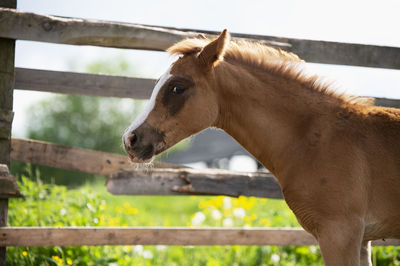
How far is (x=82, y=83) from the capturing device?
3.96 meters

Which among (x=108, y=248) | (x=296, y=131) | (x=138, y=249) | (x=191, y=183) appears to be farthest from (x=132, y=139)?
(x=138, y=249)

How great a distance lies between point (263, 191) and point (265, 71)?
151 centimetres

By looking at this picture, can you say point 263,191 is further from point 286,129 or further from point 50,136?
point 50,136

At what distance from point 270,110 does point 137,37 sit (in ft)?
5.04

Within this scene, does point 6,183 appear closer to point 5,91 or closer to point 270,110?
point 5,91

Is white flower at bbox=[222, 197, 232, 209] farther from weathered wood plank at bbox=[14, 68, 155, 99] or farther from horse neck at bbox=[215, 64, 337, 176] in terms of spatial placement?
horse neck at bbox=[215, 64, 337, 176]

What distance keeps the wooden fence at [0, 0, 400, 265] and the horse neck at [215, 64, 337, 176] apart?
1145mm

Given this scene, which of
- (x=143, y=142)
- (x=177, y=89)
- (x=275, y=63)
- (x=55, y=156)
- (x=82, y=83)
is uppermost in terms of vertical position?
(x=82, y=83)

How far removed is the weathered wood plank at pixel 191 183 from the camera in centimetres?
392

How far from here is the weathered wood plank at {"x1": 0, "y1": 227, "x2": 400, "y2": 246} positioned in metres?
3.67

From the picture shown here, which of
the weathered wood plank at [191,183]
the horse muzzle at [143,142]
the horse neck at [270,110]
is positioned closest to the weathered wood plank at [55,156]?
the weathered wood plank at [191,183]

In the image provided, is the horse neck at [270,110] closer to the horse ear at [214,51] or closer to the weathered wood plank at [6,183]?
the horse ear at [214,51]

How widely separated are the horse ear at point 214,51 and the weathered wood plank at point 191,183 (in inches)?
54.0

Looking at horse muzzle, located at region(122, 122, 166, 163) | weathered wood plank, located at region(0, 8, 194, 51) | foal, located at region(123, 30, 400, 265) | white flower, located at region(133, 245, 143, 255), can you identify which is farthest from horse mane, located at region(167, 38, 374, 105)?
white flower, located at region(133, 245, 143, 255)
